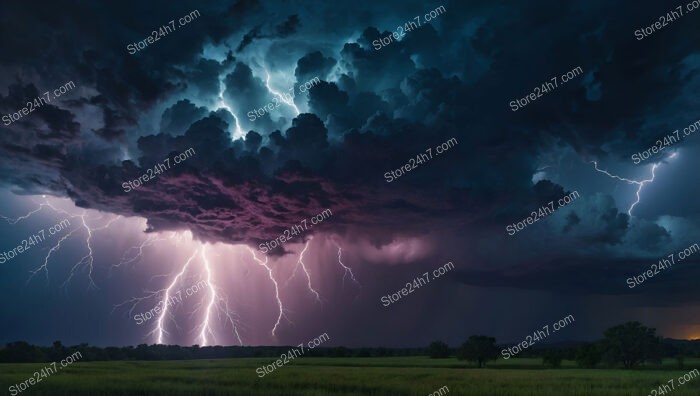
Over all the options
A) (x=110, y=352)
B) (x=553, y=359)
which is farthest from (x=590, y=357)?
(x=110, y=352)

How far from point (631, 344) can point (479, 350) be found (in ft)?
56.3

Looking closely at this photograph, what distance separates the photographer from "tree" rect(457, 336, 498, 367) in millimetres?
63406

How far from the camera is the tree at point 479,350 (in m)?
63.4

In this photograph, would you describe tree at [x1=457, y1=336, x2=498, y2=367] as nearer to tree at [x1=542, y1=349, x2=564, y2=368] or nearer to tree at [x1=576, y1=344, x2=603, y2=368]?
tree at [x1=542, y1=349, x2=564, y2=368]

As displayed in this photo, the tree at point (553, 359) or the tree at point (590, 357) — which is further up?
the tree at point (553, 359)

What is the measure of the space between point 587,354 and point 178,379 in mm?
49348

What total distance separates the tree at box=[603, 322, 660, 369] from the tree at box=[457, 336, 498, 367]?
43.3 ft

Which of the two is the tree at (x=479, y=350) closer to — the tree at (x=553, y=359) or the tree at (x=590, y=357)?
the tree at (x=553, y=359)

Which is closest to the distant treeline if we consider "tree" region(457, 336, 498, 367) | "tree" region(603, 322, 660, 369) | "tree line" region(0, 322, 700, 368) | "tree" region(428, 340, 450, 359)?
"tree line" region(0, 322, 700, 368)

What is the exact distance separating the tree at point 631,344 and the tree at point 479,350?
13185 mm

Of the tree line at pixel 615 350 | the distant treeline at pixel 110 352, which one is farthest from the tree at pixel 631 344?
the distant treeline at pixel 110 352

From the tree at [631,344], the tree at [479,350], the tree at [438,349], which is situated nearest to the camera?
the tree at [631,344]

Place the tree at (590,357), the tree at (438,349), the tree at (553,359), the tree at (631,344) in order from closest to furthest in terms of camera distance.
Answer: the tree at (631,344), the tree at (590,357), the tree at (553,359), the tree at (438,349)

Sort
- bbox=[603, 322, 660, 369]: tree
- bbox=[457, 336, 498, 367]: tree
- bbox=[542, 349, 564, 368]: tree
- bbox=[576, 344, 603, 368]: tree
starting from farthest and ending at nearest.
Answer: bbox=[457, 336, 498, 367]: tree < bbox=[542, 349, 564, 368]: tree < bbox=[576, 344, 603, 368]: tree < bbox=[603, 322, 660, 369]: tree
